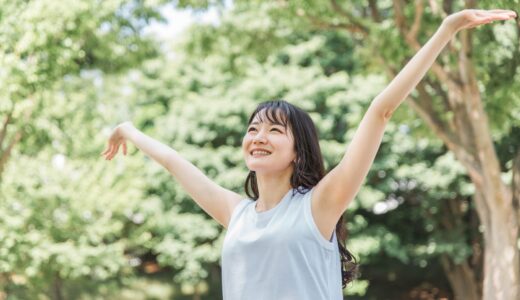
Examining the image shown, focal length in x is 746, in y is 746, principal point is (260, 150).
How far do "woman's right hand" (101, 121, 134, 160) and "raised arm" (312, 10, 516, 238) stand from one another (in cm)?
85

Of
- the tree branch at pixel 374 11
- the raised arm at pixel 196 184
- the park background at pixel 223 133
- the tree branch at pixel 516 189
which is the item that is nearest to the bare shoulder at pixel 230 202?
the raised arm at pixel 196 184

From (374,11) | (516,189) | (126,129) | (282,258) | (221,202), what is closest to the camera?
(282,258)

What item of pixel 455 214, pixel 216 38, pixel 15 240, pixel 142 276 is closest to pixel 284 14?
pixel 216 38

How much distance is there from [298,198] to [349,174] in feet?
0.58

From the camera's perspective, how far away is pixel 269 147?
1.95 meters

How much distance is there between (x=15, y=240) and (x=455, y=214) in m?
10.4

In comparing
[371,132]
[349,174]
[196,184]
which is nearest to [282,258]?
[349,174]

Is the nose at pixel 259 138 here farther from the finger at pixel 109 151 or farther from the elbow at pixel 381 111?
the finger at pixel 109 151

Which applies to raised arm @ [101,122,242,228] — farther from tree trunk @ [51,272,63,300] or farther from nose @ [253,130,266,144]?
tree trunk @ [51,272,63,300]

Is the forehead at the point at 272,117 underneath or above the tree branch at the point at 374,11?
underneath

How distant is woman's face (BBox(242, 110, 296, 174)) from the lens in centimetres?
195

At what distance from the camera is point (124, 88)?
23328mm

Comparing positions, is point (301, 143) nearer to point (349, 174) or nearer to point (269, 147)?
point (269, 147)

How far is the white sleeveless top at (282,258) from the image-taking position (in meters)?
1.77
